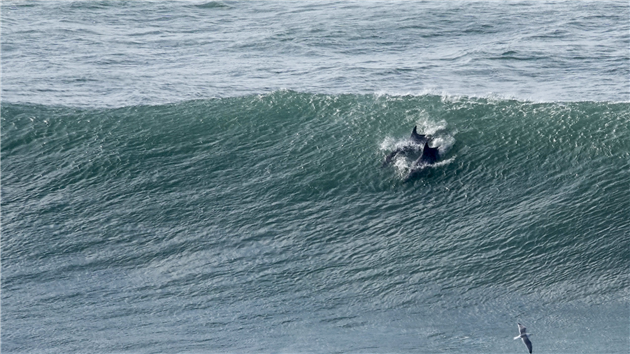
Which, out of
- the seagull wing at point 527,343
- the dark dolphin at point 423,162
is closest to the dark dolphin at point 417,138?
the dark dolphin at point 423,162

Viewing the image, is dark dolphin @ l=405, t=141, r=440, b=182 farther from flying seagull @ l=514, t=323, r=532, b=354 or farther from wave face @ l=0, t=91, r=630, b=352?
flying seagull @ l=514, t=323, r=532, b=354

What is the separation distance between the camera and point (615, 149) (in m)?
29.8

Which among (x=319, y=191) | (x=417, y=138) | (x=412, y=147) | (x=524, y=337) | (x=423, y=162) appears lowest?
(x=524, y=337)

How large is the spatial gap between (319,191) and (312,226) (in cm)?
161

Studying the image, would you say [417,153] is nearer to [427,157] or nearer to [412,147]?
[412,147]

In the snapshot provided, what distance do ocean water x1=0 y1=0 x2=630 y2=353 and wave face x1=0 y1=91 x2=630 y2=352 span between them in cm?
6

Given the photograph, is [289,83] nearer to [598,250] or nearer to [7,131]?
[7,131]

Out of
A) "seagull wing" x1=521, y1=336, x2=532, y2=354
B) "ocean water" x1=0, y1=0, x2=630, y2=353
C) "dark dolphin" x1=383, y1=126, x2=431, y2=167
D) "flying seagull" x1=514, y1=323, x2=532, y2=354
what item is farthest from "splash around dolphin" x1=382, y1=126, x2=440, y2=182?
"seagull wing" x1=521, y1=336, x2=532, y2=354

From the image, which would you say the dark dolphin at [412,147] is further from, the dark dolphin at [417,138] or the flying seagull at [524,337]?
the flying seagull at [524,337]

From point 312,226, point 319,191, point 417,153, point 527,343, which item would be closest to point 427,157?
point 417,153

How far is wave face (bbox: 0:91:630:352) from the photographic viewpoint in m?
25.2

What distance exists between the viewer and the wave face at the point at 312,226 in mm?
25156

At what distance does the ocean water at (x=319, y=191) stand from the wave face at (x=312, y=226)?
65 mm

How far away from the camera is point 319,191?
99.1 ft
